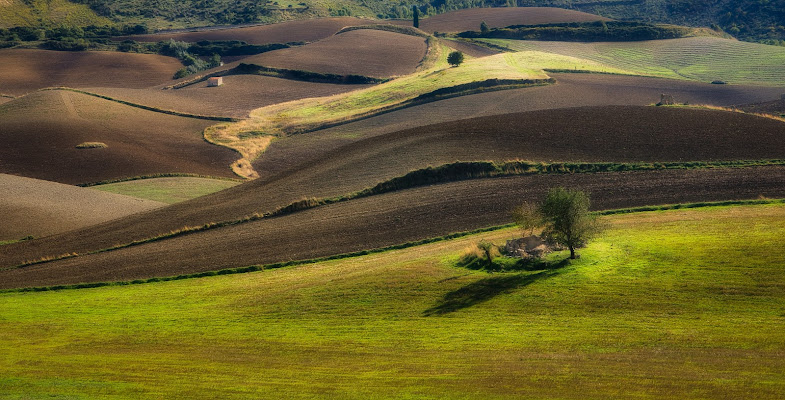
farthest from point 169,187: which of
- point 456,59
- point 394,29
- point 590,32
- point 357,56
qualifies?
point 590,32

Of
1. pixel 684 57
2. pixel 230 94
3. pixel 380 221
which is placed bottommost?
pixel 230 94

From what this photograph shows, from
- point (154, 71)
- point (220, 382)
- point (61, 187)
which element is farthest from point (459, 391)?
point (154, 71)

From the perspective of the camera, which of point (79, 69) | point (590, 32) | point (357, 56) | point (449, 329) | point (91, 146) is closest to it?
point (449, 329)

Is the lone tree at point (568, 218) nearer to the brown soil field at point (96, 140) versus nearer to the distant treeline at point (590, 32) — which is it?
the brown soil field at point (96, 140)

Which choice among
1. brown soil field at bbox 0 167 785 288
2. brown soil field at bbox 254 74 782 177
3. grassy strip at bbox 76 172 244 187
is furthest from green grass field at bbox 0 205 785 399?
brown soil field at bbox 254 74 782 177

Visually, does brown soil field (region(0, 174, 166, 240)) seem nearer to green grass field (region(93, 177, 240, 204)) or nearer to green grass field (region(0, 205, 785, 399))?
green grass field (region(93, 177, 240, 204))

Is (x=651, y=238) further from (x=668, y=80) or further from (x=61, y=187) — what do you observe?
(x=668, y=80)

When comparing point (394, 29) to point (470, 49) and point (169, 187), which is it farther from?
point (169, 187)

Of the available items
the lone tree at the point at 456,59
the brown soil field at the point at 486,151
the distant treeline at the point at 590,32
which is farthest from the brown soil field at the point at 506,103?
the distant treeline at the point at 590,32
